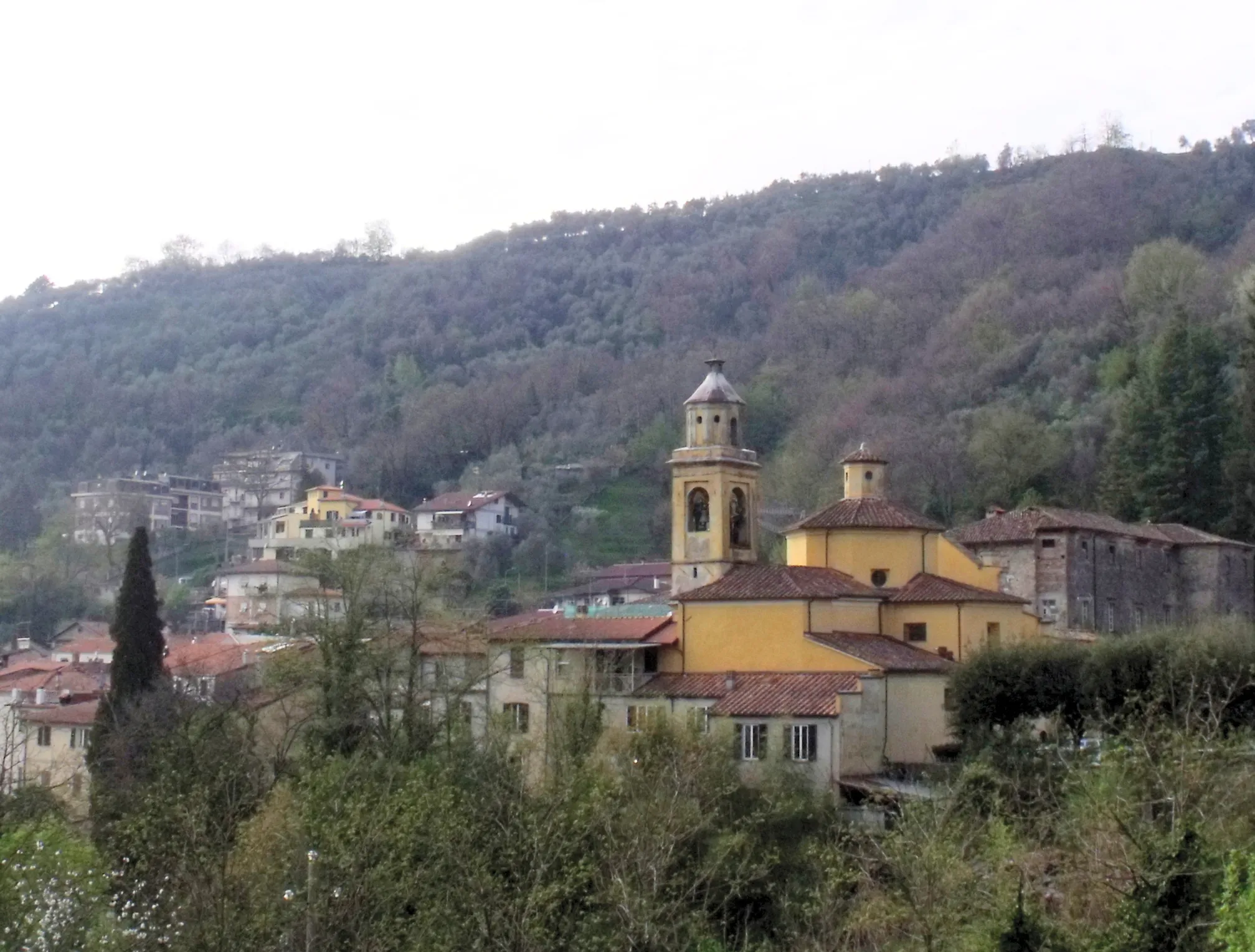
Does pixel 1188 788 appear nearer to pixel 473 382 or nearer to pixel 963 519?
pixel 963 519

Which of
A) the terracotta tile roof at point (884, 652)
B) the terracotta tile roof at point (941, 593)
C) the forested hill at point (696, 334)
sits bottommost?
the terracotta tile roof at point (884, 652)

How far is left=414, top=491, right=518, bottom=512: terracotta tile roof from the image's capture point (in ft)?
293

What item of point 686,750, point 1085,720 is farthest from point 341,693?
point 1085,720

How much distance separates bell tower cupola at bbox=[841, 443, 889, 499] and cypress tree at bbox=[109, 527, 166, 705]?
16.7 meters

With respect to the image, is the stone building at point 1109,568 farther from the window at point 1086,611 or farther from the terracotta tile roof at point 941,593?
the terracotta tile roof at point 941,593

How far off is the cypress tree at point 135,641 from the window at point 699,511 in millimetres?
13162

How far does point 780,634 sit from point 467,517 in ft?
171

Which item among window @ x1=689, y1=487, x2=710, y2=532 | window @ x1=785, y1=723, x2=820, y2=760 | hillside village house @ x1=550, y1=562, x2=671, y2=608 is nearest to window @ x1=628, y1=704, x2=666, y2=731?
window @ x1=785, y1=723, x2=820, y2=760

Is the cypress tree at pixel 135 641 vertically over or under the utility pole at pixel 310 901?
over

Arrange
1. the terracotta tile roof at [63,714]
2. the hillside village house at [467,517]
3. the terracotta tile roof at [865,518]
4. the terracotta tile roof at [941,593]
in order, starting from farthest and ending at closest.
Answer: the hillside village house at [467,517] → the terracotta tile roof at [63,714] → the terracotta tile roof at [865,518] → the terracotta tile roof at [941,593]

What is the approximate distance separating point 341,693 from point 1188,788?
1870 cm

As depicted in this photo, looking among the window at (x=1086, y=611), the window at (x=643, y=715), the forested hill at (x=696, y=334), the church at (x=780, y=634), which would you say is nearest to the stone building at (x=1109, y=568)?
the window at (x=1086, y=611)

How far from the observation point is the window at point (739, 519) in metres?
41.7

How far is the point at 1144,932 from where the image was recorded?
20.3m
